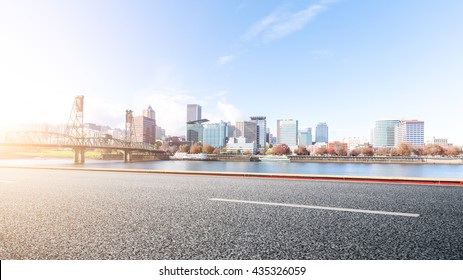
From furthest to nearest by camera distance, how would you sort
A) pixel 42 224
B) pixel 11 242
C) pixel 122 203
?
pixel 122 203, pixel 42 224, pixel 11 242

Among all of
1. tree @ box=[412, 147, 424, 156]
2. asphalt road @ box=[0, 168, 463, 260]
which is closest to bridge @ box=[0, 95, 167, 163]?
asphalt road @ box=[0, 168, 463, 260]

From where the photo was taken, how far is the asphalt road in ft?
8.11

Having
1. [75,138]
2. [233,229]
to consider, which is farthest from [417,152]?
[233,229]

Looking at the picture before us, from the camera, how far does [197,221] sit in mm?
3596

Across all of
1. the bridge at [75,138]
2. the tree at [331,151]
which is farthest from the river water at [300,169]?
the tree at [331,151]

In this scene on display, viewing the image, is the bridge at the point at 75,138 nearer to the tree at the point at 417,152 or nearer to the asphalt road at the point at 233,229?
the asphalt road at the point at 233,229

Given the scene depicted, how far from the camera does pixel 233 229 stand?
3.17 meters

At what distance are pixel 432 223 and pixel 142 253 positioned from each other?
3639 mm

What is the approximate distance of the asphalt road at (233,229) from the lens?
8.11 ft

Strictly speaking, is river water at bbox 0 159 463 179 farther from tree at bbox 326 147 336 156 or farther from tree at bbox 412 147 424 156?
tree at bbox 326 147 336 156

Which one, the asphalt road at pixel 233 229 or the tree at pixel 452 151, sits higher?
the asphalt road at pixel 233 229
